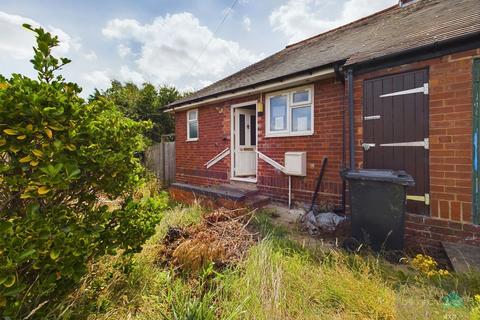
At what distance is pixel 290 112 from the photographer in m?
6.65

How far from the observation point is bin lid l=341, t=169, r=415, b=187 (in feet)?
11.9

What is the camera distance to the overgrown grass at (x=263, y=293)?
7.06ft

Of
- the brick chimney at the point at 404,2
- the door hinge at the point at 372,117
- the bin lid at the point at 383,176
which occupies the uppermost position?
the brick chimney at the point at 404,2

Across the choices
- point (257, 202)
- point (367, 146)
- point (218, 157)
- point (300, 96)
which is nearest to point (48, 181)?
point (367, 146)

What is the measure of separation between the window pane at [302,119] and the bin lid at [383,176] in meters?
2.37

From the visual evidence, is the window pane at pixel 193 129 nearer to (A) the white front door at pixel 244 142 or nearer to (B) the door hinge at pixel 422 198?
(A) the white front door at pixel 244 142

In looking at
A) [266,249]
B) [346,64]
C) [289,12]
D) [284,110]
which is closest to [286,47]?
[289,12]

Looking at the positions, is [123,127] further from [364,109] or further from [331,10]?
[331,10]

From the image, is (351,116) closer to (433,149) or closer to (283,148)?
(433,149)

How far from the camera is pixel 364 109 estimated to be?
4820mm

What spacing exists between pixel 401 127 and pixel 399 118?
165mm

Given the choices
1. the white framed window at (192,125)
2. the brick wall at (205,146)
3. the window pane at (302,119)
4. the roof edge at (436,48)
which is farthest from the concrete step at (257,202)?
the white framed window at (192,125)

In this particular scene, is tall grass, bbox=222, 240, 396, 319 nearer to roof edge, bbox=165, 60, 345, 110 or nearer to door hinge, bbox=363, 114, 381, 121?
door hinge, bbox=363, 114, 381, 121

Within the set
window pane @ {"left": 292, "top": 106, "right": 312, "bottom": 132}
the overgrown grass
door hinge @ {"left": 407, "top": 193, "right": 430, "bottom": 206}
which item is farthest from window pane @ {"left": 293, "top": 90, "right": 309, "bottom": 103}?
the overgrown grass
